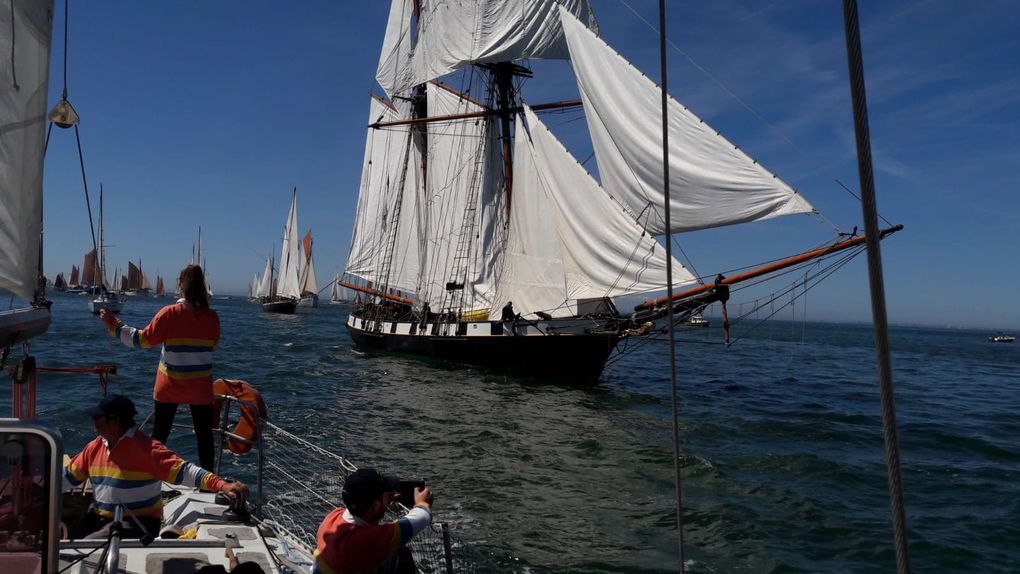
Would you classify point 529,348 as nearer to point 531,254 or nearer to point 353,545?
point 531,254

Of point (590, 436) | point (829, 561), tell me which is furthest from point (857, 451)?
point (829, 561)

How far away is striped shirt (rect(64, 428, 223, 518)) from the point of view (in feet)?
12.9

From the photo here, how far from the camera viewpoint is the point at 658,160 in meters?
17.0

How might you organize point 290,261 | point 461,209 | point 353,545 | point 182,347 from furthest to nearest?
1. point 290,261
2. point 461,209
3. point 182,347
4. point 353,545

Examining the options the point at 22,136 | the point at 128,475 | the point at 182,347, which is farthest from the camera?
the point at 182,347

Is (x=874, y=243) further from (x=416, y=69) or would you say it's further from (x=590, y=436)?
(x=416, y=69)

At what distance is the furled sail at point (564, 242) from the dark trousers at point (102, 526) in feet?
54.5

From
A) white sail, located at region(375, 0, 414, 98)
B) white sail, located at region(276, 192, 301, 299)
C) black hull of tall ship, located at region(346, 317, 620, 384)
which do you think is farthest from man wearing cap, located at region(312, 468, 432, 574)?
white sail, located at region(276, 192, 301, 299)

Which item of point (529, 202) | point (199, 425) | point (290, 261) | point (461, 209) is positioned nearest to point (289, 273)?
point (290, 261)

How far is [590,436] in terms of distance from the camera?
45.3 ft

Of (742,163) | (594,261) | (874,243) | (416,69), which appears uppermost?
(416,69)

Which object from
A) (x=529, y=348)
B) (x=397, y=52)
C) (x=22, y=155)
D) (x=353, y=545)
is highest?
(x=397, y=52)

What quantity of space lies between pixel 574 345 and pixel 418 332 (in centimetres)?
970

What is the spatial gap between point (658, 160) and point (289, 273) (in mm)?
68046
